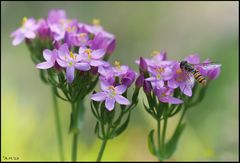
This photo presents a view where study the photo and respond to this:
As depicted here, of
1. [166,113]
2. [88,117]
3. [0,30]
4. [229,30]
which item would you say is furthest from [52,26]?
[229,30]

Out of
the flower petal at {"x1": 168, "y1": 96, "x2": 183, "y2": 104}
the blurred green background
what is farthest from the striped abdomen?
the blurred green background

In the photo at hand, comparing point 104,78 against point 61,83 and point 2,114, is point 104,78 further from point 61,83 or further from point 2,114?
point 2,114

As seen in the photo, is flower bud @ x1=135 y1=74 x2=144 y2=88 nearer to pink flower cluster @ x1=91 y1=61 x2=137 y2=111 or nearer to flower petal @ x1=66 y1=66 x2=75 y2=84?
pink flower cluster @ x1=91 y1=61 x2=137 y2=111

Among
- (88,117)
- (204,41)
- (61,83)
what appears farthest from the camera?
(204,41)

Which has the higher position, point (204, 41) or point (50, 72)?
point (50, 72)

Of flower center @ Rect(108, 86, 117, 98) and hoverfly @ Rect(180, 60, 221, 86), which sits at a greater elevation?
hoverfly @ Rect(180, 60, 221, 86)

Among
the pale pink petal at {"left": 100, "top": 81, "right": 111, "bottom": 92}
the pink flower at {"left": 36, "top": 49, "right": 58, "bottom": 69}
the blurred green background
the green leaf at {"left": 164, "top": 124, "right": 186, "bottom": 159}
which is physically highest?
the pink flower at {"left": 36, "top": 49, "right": 58, "bottom": 69}

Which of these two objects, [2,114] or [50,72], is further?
[2,114]

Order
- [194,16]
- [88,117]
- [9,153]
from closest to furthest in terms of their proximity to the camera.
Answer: [9,153]
[88,117]
[194,16]
